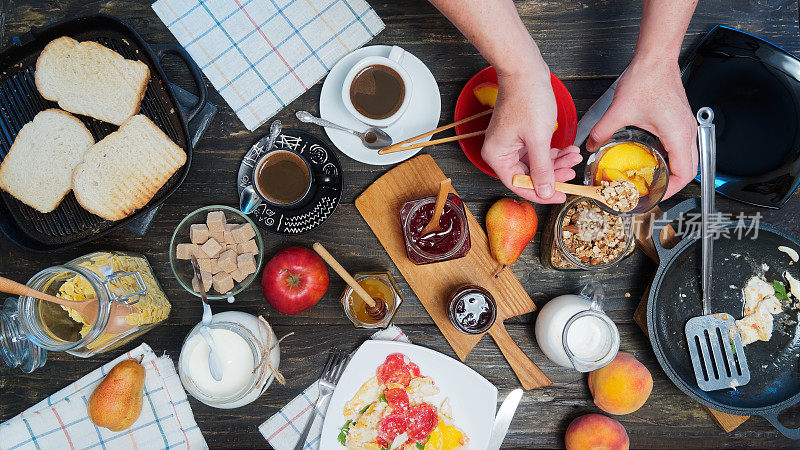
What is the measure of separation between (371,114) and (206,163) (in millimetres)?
472

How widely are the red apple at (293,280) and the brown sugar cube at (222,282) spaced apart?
8 cm

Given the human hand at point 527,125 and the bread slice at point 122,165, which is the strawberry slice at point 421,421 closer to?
the human hand at point 527,125

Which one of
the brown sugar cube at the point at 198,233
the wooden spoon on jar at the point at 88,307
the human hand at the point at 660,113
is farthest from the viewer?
the brown sugar cube at the point at 198,233

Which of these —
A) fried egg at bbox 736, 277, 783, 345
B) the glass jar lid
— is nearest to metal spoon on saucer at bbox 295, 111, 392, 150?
the glass jar lid

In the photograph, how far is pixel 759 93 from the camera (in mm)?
1270

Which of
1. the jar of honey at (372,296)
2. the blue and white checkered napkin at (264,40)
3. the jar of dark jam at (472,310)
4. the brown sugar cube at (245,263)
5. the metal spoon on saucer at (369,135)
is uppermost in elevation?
the blue and white checkered napkin at (264,40)

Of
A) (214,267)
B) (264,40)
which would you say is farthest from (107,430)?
(264,40)

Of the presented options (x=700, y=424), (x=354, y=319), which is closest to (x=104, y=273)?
(x=354, y=319)

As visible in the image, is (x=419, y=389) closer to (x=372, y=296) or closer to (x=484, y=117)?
(x=372, y=296)

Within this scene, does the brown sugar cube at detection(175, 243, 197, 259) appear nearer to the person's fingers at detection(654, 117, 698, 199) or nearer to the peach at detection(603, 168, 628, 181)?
the peach at detection(603, 168, 628, 181)

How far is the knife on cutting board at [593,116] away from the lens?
128 centimetres

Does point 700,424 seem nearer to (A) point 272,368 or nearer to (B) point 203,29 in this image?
(A) point 272,368

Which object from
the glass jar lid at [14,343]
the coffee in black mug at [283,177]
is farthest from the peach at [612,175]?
the glass jar lid at [14,343]

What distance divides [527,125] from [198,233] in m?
0.84
